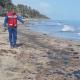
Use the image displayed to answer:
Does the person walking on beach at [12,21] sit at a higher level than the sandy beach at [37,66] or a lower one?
higher

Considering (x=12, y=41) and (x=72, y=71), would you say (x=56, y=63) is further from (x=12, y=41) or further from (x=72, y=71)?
(x=12, y=41)

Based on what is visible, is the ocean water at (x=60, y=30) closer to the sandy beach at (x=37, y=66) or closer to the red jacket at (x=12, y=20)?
the red jacket at (x=12, y=20)

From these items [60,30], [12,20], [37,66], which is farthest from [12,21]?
[60,30]

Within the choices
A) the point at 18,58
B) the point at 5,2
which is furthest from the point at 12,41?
the point at 5,2

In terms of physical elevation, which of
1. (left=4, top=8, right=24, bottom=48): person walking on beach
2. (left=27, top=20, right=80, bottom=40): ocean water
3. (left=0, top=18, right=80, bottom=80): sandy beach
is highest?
(left=4, top=8, right=24, bottom=48): person walking on beach

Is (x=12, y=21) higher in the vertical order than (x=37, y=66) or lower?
higher

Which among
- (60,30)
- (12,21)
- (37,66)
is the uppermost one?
(12,21)

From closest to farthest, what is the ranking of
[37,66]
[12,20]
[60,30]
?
[37,66], [12,20], [60,30]

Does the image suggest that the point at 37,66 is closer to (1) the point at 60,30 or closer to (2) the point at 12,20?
(2) the point at 12,20

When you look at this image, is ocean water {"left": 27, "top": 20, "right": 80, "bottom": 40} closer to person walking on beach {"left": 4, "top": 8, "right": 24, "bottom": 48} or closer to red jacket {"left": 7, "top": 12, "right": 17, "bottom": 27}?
person walking on beach {"left": 4, "top": 8, "right": 24, "bottom": 48}

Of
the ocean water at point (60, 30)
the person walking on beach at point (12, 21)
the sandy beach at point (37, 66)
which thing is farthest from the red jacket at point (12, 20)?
the ocean water at point (60, 30)

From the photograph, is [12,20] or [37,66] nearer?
[37,66]

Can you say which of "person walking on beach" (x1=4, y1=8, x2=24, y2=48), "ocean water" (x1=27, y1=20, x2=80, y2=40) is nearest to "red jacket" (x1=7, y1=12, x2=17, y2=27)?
"person walking on beach" (x1=4, y1=8, x2=24, y2=48)

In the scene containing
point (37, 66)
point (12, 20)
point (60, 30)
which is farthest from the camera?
point (60, 30)
